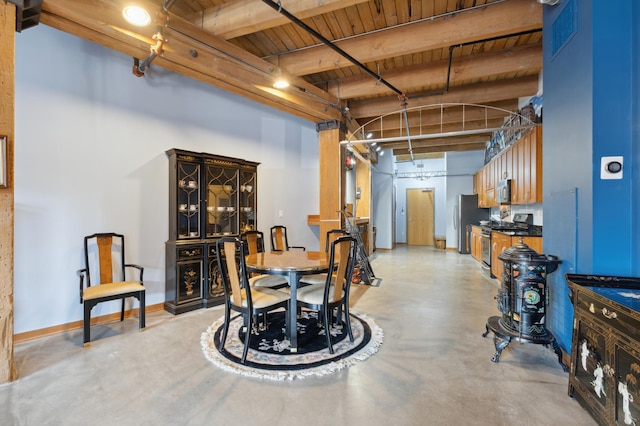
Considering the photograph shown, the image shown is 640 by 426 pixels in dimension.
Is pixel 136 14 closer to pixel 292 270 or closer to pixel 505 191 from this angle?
pixel 292 270

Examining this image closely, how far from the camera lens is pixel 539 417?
1724 millimetres

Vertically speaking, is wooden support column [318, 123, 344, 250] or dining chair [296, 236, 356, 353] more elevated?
wooden support column [318, 123, 344, 250]

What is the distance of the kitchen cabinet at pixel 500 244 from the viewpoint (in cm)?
388

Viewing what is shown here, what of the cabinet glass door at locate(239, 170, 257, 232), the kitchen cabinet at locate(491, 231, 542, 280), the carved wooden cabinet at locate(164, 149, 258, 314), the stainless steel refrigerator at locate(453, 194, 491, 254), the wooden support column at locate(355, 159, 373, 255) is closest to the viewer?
the carved wooden cabinet at locate(164, 149, 258, 314)

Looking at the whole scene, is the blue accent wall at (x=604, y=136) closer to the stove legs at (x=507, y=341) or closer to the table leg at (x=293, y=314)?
the stove legs at (x=507, y=341)

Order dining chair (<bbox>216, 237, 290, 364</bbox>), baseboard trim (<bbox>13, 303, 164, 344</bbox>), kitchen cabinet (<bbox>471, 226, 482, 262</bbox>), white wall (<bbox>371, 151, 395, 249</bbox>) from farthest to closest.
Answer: white wall (<bbox>371, 151, 395, 249</bbox>)
kitchen cabinet (<bbox>471, 226, 482, 262</bbox>)
baseboard trim (<bbox>13, 303, 164, 344</bbox>)
dining chair (<bbox>216, 237, 290, 364</bbox>)

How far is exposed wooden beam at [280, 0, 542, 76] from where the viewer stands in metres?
3.02

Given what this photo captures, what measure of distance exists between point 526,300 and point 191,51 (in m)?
4.04

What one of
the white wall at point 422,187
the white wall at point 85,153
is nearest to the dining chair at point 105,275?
the white wall at point 85,153

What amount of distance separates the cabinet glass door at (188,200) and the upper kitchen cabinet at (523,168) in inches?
180

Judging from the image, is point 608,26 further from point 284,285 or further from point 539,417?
point 284,285

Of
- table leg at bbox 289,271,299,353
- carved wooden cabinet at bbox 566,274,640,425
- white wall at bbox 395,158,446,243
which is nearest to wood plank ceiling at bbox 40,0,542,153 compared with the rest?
table leg at bbox 289,271,299,353

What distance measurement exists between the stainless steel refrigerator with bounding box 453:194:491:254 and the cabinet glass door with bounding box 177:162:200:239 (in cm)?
745

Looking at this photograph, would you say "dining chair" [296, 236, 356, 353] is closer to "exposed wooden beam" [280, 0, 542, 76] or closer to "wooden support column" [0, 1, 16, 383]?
"wooden support column" [0, 1, 16, 383]
